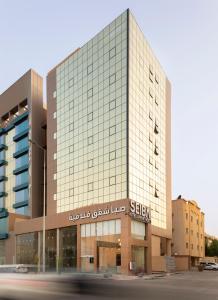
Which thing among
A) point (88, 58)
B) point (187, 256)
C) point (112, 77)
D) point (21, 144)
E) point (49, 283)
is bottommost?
point (187, 256)

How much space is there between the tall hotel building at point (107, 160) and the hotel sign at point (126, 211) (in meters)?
0.14

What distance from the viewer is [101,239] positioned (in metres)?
61.6

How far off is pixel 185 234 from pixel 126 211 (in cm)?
4244

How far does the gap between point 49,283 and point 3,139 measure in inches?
3328

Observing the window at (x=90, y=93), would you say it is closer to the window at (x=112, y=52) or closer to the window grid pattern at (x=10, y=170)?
the window at (x=112, y=52)

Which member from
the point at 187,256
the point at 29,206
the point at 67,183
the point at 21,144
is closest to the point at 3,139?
the point at 21,144

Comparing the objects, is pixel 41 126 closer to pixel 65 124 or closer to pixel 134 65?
pixel 65 124

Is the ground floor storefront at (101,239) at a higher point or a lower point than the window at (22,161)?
lower

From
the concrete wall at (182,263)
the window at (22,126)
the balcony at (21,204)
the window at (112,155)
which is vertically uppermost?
the window at (22,126)

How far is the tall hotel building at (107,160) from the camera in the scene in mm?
61769

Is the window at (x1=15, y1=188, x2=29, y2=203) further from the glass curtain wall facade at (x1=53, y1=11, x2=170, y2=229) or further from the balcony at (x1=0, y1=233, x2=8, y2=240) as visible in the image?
the glass curtain wall facade at (x1=53, y1=11, x2=170, y2=229)

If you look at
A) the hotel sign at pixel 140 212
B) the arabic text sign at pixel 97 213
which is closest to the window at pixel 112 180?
the arabic text sign at pixel 97 213

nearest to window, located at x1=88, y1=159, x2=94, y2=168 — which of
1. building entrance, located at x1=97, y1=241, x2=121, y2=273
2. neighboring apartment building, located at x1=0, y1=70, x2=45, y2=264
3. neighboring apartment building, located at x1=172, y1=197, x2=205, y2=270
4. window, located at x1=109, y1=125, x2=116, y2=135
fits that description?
window, located at x1=109, y1=125, x2=116, y2=135

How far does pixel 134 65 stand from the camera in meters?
69.5
